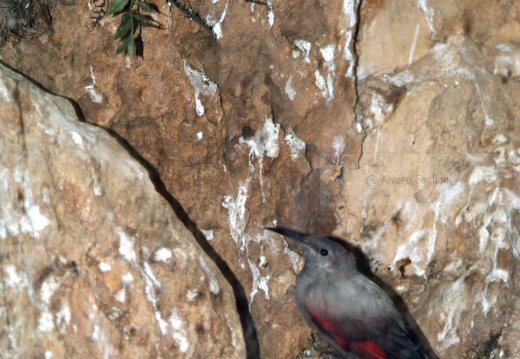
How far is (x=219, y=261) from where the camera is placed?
3.76m

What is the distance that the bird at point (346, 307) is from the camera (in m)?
3.71

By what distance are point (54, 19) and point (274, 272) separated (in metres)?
2.13

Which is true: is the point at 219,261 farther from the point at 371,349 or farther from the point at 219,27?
the point at 219,27

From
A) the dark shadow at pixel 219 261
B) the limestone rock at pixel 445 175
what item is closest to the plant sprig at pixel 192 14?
the dark shadow at pixel 219 261

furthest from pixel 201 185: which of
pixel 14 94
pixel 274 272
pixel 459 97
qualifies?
pixel 459 97

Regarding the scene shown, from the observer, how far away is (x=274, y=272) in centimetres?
402

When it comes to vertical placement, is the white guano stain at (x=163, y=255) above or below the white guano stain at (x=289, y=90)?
below

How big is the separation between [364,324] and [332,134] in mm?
1266

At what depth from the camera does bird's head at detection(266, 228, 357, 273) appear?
3.81m

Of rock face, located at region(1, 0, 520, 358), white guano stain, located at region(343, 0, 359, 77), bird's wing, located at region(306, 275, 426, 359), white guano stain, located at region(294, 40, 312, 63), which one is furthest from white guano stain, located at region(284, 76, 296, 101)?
bird's wing, located at region(306, 275, 426, 359)

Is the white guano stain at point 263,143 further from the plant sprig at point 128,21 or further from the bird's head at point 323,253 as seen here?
the plant sprig at point 128,21

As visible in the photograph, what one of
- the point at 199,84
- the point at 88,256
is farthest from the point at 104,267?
the point at 199,84

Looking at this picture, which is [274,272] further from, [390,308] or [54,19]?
[54,19]

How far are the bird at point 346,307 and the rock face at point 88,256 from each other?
97 cm
